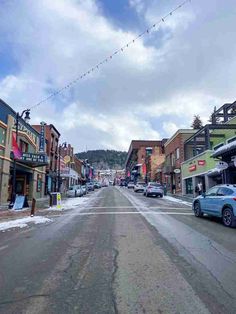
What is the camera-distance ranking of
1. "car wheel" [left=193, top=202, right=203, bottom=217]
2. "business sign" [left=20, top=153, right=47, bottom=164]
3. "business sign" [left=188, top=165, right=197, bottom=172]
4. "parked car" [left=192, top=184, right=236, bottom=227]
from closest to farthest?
"parked car" [left=192, top=184, right=236, bottom=227] → "car wheel" [left=193, top=202, right=203, bottom=217] → "business sign" [left=20, top=153, right=47, bottom=164] → "business sign" [left=188, top=165, right=197, bottom=172]

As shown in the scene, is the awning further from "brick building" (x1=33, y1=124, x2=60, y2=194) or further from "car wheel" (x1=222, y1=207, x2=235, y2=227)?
"brick building" (x1=33, y1=124, x2=60, y2=194)

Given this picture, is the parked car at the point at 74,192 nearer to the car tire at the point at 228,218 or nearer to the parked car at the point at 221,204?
the parked car at the point at 221,204

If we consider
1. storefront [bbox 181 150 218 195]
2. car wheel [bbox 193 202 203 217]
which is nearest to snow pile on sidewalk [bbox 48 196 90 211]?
car wheel [bbox 193 202 203 217]

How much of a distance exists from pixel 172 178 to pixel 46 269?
4469 cm

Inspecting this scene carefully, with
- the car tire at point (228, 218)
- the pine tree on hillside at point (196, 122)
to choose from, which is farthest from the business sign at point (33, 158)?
the pine tree on hillside at point (196, 122)

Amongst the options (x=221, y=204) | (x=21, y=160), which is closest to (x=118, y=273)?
(x=221, y=204)

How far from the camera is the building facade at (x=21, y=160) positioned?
987 inches

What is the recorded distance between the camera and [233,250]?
801 cm

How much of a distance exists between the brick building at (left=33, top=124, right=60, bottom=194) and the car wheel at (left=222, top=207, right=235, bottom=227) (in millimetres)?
32203

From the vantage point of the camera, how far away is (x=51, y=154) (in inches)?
1833

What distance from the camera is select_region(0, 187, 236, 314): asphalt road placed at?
171 inches

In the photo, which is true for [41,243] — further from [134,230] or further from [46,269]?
[134,230]

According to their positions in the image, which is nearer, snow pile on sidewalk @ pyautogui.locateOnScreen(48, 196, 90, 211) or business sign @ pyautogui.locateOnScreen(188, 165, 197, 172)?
snow pile on sidewalk @ pyautogui.locateOnScreen(48, 196, 90, 211)

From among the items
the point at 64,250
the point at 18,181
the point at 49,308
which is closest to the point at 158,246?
the point at 64,250
